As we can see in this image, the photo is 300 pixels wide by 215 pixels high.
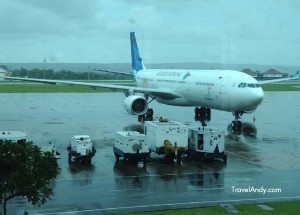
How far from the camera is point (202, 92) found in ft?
129

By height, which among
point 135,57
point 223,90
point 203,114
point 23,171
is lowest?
point 203,114

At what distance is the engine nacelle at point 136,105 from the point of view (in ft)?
137

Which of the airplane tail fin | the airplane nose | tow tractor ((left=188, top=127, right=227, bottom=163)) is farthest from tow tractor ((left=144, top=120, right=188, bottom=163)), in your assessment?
the airplane tail fin

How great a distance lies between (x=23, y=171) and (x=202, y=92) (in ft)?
87.7

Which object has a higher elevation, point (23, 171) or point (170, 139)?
point (23, 171)

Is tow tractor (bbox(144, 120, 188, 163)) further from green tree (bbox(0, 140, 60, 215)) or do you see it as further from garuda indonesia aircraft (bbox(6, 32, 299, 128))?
green tree (bbox(0, 140, 60, 215))

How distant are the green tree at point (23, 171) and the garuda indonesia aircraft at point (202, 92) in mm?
23238

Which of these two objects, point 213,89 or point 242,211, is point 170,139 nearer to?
point 242,211

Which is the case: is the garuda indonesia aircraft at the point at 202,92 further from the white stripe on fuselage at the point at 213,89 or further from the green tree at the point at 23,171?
the green tree at the point at 23,171

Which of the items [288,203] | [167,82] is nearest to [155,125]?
[288,203]

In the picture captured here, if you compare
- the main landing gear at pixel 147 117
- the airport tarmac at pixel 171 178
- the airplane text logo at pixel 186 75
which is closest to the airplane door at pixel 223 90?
the airport tarmac at pixel 171 178

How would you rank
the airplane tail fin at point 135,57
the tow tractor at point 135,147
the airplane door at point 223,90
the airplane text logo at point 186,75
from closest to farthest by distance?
1. the tow tractor at point 135,147
2. the airplane door at point 223,90
3. the airplane text logo at point 186,75
4. the airplane tail fin at point 135,57

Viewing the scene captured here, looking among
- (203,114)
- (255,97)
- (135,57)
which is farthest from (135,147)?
(135,57)

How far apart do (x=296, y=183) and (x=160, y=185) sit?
232 inches
